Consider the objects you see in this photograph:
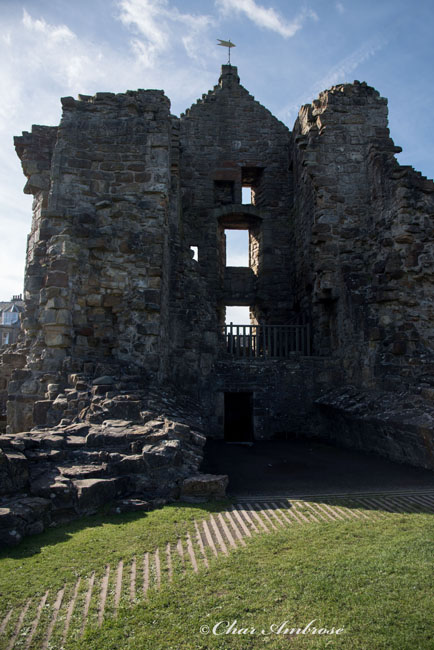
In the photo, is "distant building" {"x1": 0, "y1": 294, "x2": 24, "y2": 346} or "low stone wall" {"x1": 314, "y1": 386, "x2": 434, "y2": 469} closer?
"low stone wall" {"x1": 314, "y1": 386, "x2": 434, "y2": 469}

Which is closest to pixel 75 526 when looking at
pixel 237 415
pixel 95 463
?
pixel 95 463

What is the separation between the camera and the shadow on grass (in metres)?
3.19

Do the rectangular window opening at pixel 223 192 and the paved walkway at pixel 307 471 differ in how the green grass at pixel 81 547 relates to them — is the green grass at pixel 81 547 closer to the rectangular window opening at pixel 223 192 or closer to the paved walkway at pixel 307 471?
the paved walkway at pixel 307 471

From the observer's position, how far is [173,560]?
307 cm

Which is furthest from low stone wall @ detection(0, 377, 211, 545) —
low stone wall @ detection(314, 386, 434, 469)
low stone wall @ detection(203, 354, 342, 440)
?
low stone wall @ detection(203, 354, 342, 440)

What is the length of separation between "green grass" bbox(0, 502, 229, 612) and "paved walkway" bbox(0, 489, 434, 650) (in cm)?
9

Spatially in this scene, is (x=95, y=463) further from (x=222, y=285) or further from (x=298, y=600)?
(x=222, y=285)

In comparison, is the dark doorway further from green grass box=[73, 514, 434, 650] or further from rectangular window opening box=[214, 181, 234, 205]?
green grass box=[73, 514, 434, 650]

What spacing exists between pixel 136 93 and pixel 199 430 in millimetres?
6700

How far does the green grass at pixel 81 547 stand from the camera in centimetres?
273

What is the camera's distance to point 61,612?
2.44 metres

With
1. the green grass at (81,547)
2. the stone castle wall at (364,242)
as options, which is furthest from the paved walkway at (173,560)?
the stone castle wall at (364,242)

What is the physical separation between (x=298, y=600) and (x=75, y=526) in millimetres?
2081

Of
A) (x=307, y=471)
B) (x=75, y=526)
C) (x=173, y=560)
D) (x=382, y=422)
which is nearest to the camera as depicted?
(x=173, y=560)
